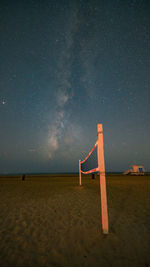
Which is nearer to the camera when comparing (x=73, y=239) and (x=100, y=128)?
(x=73, y=239)

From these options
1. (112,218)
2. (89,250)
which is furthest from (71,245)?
(112,218)

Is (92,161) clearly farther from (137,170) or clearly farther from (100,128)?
(137,170)

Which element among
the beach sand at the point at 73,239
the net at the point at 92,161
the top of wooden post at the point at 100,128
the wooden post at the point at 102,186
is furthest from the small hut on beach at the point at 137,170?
the top of wooden post at the point at 100,128

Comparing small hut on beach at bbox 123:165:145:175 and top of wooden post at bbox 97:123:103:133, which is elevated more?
small hut on beach at bbox 123:165:145:175

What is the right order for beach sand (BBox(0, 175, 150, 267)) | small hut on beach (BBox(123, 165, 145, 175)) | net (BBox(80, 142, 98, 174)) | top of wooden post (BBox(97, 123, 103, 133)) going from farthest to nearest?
small hut on beach (BBox(123, 165, 145, 175)) → net (BBox(80, 142, 98, 174)) → top of wooden post (BBox(97, 123, 103, 133)) → beach sand (BBox(0, 175, 150, 267))

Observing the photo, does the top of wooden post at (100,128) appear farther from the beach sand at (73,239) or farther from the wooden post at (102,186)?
the beach sand at (73,239)

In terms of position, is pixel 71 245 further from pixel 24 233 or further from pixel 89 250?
pixel 24 233

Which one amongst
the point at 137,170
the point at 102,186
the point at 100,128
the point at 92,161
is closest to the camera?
the point at 102,186

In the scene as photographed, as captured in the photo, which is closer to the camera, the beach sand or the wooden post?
the beach sand

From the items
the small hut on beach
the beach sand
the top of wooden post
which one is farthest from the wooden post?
the small hut on beach

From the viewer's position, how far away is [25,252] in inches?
111

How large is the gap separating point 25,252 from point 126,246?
2107mm

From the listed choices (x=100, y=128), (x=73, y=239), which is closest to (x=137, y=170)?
(x=100, y=128)

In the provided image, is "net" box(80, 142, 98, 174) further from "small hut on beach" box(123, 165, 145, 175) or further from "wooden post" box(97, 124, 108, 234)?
"small hut on beach" box(123, 165, 145, 175)
